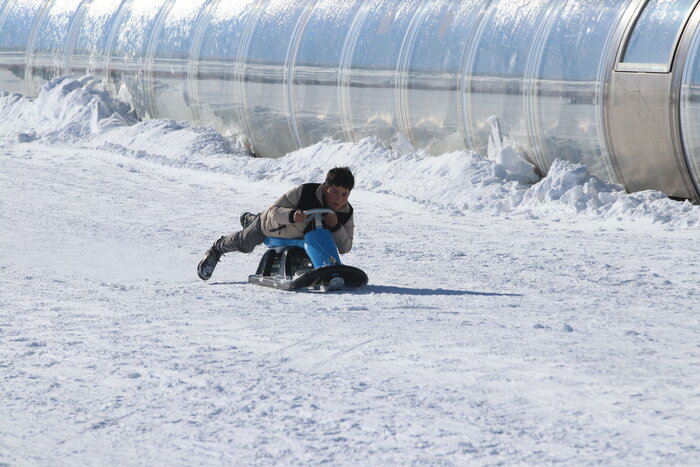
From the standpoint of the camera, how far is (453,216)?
11742 mm

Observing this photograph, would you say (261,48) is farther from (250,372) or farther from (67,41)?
(250,372)

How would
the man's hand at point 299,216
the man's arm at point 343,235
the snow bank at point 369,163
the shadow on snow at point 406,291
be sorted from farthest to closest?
the snow bank at point 369,163, the man's arm at point 343,235, the shadow on snow at point 406,291, the man's hand at point 299,216

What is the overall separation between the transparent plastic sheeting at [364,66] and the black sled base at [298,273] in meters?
5.03

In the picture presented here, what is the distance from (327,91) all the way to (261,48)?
5.34ft

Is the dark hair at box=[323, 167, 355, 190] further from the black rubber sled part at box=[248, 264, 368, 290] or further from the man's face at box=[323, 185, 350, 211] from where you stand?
the black rubber sled part at box=[248, 264, 368, 290]

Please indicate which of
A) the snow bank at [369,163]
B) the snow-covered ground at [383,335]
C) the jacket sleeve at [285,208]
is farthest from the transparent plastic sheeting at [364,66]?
the jacket sleeve at [285,208]

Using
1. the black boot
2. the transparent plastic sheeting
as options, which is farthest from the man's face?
the transparent plastic sheeting

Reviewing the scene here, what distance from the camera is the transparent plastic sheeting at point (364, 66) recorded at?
12453 mm

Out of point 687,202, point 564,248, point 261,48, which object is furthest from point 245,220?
point 261,48

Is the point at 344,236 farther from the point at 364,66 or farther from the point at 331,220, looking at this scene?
the point at 364,66

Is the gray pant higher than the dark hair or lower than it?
lower

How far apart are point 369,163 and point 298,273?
21.9 feet

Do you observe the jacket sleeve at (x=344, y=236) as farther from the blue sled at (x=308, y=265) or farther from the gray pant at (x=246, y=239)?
the gray pant at (x=246, y=239)

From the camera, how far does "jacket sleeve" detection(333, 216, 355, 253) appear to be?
25.7 feet
